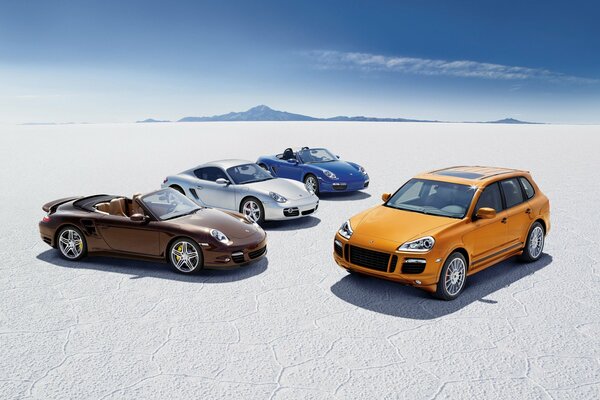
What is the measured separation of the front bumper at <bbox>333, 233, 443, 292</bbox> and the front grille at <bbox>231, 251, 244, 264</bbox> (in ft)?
5.55

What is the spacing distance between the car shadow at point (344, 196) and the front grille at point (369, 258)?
7136mm

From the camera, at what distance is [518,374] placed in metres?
4.59

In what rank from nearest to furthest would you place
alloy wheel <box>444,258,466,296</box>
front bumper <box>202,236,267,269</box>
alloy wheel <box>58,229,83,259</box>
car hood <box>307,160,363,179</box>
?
alloy wheel <box>444,258,466,296</box>, front bumper <box>202,236,267,269</box>, alloy wheel <box>58,229,83,259</box>, car hood <box>307,160,363,179</box>

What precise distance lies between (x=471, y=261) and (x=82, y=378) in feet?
15.3

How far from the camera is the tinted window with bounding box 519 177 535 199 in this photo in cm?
780

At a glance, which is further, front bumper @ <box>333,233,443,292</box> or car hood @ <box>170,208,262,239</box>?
car hood @ <box>170,208,262,239</box>

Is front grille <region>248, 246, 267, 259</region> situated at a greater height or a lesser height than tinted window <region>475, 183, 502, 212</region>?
lesser

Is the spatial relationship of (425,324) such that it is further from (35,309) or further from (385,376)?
(35,309)

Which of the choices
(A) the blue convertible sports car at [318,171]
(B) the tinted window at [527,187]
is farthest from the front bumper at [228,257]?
(A) the blue convertible sports car at [318,171]

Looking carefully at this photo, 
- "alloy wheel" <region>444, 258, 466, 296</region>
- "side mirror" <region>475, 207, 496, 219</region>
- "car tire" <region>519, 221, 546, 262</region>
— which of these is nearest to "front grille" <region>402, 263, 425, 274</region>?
"alloy wheel" <region>444, 258, 466, 296</region>

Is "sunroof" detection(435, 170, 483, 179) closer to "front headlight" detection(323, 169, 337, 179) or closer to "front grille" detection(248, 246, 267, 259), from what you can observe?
"front grille" detection(248, 246, 267, 259)

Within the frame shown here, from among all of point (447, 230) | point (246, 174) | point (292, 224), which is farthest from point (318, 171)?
point (447, 230)

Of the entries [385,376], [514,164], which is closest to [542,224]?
[385,376]

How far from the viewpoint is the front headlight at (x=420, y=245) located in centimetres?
608
